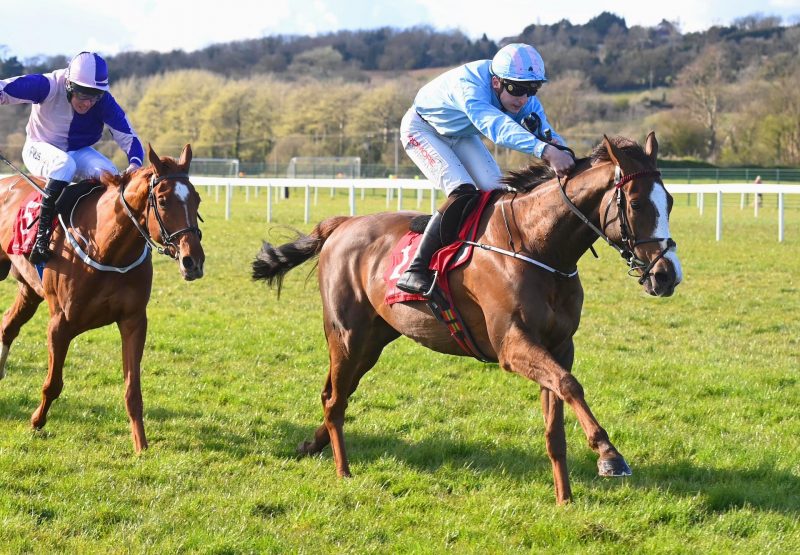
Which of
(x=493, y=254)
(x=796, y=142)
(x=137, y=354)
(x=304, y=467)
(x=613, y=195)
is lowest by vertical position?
(x=304, y=467)

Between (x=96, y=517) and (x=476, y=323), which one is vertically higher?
(x=476, y=323)

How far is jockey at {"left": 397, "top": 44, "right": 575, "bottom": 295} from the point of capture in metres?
4.95

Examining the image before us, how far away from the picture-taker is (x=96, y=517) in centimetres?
443

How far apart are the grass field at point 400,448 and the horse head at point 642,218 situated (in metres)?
1.26

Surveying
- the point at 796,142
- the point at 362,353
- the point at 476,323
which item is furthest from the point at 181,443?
the point at 796,142

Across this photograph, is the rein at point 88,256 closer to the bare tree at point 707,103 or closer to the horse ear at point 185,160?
the horse ear at point 185,160

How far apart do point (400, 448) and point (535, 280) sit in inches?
65.0

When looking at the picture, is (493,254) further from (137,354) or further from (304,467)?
(137,354)

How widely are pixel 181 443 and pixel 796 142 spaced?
59751mm

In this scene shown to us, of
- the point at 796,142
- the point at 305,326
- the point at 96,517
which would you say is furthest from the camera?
the point at 796,142

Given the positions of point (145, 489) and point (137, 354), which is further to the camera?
point (137, 354)

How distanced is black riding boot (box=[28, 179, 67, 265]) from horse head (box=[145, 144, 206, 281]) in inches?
35.1

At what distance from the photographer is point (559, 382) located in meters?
4.36

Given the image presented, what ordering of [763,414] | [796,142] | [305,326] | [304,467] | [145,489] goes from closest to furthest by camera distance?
[145,489]
[304,467]
[763,414]
[305,326]
[796,142]
